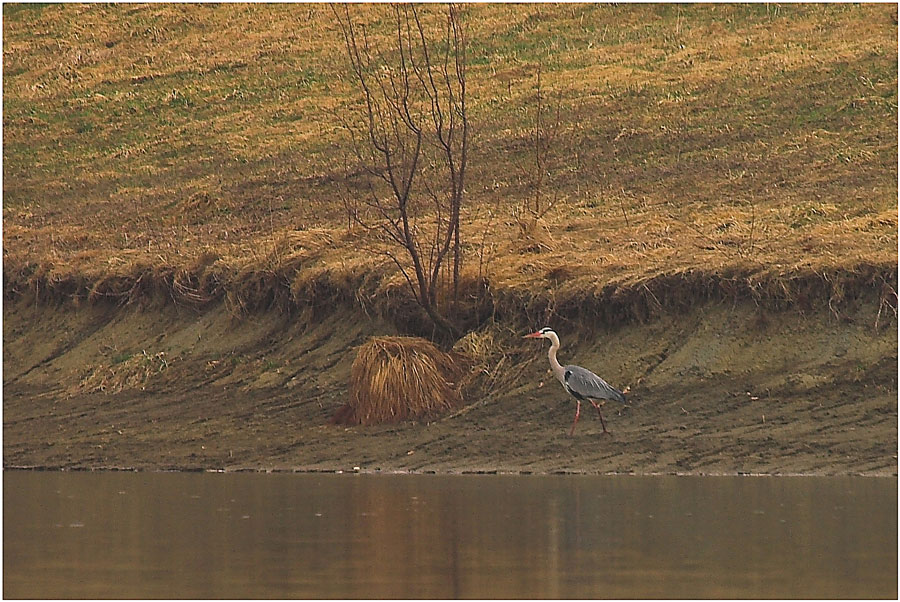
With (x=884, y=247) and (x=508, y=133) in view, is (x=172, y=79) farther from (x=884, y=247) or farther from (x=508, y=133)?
(x=884, y=247)

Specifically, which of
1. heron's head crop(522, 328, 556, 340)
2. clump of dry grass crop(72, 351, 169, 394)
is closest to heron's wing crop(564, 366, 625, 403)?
heron's head crop(522, 328, 556, 340)

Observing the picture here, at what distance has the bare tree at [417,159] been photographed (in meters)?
22.1

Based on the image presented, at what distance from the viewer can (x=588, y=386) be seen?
730 inches

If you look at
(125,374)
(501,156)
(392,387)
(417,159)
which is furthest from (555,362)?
(501,156)

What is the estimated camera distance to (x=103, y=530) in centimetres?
1330

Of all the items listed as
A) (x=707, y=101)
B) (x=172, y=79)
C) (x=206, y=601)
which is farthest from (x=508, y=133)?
(x=206, y=601)

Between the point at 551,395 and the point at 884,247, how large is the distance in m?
4.38

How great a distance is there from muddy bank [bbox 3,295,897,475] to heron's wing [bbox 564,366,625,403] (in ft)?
1.28

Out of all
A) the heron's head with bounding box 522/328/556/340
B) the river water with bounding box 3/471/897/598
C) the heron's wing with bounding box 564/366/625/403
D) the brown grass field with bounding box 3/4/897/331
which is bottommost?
the brown grass field with bounding box 3/4/897/331

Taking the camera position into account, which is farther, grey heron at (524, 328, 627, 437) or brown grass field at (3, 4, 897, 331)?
brown grass field at (3, 4, 897, 331)

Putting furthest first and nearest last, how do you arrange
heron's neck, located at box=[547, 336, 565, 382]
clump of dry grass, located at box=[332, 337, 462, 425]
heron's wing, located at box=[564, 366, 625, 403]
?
clump of dry grass, located at box=[332, 337, 462, 425], heron's neck, located at box=[547, 336, 565, 382], heron's wing, located at box=[564, 366, 625, 403]

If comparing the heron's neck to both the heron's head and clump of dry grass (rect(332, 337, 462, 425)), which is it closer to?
the heron's head

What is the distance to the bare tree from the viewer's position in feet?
72.5

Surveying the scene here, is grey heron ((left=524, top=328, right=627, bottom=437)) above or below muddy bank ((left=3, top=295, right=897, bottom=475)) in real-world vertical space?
above
